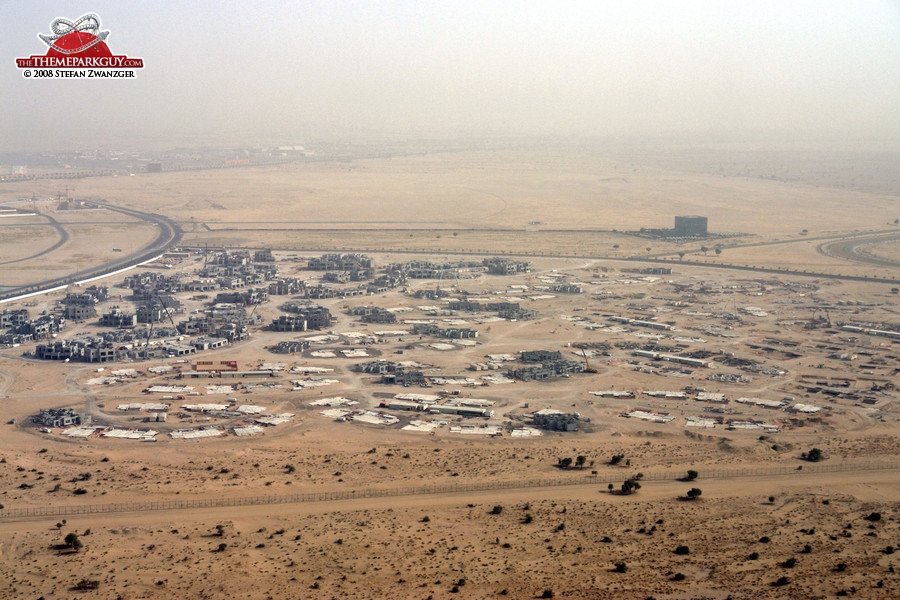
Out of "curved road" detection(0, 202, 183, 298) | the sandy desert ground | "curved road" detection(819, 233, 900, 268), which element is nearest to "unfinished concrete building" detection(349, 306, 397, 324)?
the sandy desert ground

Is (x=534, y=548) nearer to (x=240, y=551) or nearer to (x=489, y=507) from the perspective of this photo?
(x=489, y=507)

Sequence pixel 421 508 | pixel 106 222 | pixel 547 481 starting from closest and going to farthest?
pixel 421 508 → pixel 547 481 → pixel 106 222

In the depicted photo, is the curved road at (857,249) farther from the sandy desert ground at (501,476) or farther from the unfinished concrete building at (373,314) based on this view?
the unfinished concrete building at (373,314)

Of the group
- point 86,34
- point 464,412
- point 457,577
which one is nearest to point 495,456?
point 464,412

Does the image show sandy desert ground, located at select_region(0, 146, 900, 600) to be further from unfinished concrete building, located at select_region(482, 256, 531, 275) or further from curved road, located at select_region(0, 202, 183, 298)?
unfinished concrete building, located at select_region(482, 256, 531, 275)

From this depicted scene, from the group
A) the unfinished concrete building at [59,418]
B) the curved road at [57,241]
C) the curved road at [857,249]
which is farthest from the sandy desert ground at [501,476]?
the curved road at [57,241]

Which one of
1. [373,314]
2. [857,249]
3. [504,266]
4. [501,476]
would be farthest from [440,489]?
[857,249]
